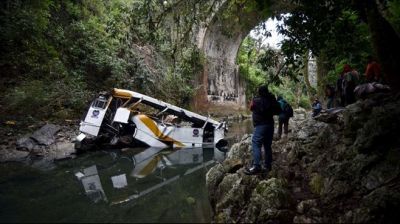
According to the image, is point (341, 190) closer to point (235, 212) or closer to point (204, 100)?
point (235, 212)

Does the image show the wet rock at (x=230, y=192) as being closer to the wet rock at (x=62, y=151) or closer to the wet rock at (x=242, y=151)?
the wet rock at (x=242, y=151)

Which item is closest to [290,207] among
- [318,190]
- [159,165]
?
[318,190]

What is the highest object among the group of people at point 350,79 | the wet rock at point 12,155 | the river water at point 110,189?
the group of people at point 350,79

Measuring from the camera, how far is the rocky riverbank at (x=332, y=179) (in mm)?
4895

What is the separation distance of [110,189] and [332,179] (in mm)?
5202

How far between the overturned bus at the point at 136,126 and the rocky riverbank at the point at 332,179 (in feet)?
24.5

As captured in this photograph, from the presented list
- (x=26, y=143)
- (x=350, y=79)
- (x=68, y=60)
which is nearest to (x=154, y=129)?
(x=26, y=143)

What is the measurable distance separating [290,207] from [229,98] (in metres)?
24.7

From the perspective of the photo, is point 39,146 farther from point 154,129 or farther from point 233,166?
point 233,166

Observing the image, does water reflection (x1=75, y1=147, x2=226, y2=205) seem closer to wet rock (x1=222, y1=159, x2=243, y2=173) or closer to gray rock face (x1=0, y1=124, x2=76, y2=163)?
gray rock face (x1=0, y1=124, x2=76, y2=163)

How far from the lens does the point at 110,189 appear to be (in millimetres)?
8695

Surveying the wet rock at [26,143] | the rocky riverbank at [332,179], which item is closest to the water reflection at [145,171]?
the rocky riverbank at [332,179]

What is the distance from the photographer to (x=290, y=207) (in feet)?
17.4

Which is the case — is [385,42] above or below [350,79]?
above
